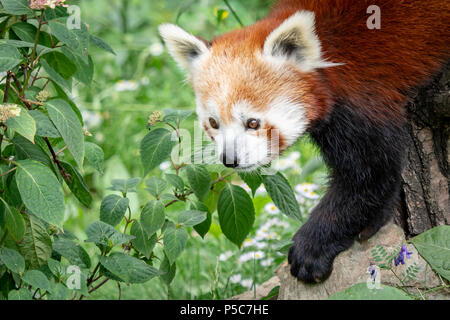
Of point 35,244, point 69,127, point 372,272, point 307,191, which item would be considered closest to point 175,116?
point 69,127

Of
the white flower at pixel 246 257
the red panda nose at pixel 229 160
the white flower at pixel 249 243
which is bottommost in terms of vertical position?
the white flower at pixel 246 257

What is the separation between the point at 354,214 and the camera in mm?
2615

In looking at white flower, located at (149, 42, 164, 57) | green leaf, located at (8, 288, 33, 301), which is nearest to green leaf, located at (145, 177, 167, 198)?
green leaf, located at (8, 288, 33, 301)

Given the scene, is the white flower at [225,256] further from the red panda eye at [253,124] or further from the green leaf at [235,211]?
the red panda eye at [253,124]

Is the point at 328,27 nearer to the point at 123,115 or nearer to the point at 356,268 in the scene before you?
the point at 356,268

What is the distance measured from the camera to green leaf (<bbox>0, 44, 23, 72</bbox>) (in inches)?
75.4

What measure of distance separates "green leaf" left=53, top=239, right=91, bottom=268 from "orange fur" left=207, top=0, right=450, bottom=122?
889mm

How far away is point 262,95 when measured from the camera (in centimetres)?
246

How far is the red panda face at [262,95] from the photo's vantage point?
95.3 inches

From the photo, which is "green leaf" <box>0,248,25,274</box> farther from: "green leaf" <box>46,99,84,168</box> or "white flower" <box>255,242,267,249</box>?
"white flower" <box>255,242,267,249</box>

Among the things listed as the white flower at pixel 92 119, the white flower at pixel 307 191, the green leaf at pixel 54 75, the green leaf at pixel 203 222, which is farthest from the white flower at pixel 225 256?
the white flower at pixel 92 119

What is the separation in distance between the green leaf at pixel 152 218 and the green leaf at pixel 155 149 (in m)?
0.17

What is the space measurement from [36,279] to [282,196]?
1204 millimetres

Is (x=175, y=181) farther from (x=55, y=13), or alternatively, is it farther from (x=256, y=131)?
(x=55, y=13)
